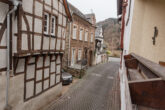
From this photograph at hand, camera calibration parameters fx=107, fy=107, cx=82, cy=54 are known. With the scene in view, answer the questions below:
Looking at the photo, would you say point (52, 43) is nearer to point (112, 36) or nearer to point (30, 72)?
point (30, 72)

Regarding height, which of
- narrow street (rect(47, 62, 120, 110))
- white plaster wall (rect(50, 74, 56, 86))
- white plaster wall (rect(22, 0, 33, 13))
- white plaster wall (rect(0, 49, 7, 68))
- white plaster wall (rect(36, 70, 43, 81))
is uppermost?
white plaster wall (rect(22, 0, 33, 13))

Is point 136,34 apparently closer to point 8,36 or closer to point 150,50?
point 150,50

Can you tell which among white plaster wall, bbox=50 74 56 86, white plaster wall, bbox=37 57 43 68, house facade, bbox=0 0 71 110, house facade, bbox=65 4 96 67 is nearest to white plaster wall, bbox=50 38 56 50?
house facade, bbox=0 0 71 110

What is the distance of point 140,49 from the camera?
247cm

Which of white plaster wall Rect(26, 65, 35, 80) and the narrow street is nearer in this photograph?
white plaster wall Rect(26, 65, 35, 80)

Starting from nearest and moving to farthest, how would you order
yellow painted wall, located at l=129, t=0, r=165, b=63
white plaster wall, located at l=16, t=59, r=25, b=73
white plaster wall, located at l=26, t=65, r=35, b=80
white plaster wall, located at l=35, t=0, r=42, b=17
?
yellow painted wall, located at l=129, t=0, r=165, b=63 < white plaster wall, located at l=16, t=59, r=25, b=73 < white plaster wall, located at l=35, t=0, r=42, b=17 < white plaster wall, located at l=26, t=65, r=35, b=80

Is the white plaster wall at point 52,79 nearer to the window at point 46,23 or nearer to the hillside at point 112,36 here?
the window at point 46,23

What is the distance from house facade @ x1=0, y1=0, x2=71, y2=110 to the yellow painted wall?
4.18 meters

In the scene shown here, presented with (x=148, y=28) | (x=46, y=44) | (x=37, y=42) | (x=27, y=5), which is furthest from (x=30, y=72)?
(x=148, y=28)

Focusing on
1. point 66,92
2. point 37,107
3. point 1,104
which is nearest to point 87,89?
point 66,92

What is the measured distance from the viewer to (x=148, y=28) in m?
2.44

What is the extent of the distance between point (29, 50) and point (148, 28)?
4.70m

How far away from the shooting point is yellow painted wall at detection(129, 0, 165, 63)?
239cm

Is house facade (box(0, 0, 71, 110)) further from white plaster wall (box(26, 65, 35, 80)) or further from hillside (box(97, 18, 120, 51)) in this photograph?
hillside (box(97, 18, 120, 51))
